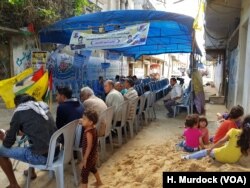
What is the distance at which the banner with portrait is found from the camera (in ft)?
23.8

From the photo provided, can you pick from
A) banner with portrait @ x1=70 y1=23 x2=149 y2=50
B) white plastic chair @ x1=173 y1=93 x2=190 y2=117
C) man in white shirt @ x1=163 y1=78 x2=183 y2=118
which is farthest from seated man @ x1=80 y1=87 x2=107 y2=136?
man in white shirt @ x1=163 y1=78 x2=183 y2=118

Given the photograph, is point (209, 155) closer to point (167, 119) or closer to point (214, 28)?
point (167, 119)

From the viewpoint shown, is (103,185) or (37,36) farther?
(37,36)

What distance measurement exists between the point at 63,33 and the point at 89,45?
2.23 meters

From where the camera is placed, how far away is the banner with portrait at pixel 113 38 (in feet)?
23.8

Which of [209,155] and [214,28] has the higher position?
[214,28]

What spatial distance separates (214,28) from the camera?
40.8 ft

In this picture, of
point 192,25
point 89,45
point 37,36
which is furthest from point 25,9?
point 192,25

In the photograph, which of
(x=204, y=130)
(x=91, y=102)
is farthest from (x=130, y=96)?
(x=204, y=130)

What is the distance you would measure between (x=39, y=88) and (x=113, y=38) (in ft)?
11.0

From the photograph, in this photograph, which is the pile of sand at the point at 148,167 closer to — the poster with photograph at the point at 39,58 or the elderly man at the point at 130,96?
the elderly man at the point at 130,96

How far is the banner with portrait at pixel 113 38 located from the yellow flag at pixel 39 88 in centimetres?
304

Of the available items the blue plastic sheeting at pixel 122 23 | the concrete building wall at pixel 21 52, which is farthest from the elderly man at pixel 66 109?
the concrete building wall at pixel 21 52

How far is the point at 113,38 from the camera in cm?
759
